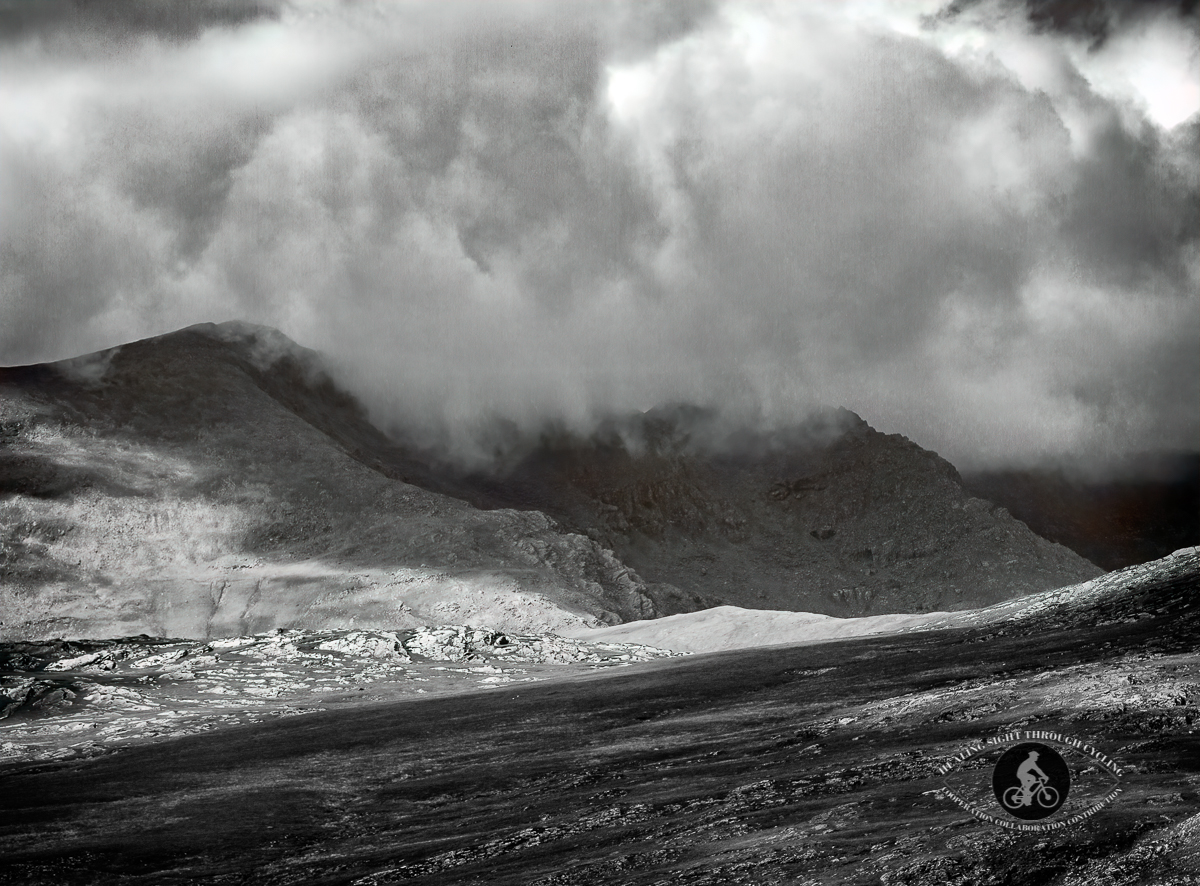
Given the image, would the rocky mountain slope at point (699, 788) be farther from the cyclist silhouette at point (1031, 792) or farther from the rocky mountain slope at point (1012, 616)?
the rocky mountain slope at point (1012, 616)

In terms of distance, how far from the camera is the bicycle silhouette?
1920cm

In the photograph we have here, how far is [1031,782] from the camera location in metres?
19.8

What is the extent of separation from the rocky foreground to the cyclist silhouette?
44.0m

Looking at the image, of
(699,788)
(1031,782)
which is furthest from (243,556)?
(1031,782)

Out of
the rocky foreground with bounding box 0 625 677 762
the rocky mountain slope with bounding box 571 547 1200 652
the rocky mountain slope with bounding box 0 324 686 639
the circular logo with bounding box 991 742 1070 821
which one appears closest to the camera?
the circular logo with bounding box 991 742 1070 821

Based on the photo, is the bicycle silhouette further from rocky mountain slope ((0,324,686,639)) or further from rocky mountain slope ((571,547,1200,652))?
rocky mountain slope ((0,324,686,639))

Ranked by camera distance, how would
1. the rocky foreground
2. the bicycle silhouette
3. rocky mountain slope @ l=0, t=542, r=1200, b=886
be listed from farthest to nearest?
the rocky foreground < the bicycle silhouette < rocky mountain slope @ l=0, t=542, r=1200, b=886

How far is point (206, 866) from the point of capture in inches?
966

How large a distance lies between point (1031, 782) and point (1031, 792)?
345 mm

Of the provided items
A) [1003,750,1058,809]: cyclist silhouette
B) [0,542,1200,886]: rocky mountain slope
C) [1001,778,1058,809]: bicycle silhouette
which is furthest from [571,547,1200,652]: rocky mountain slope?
[1001,778,1058,809]: bicycle silhouette

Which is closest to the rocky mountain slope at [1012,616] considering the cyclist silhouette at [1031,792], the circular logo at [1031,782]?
the circular logo at [1031,782]

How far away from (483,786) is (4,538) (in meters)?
166

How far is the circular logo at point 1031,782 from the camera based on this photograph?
1905cm

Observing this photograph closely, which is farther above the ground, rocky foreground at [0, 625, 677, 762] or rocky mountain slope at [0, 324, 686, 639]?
rocky mountain slope at [0, 324, 686, 639]
